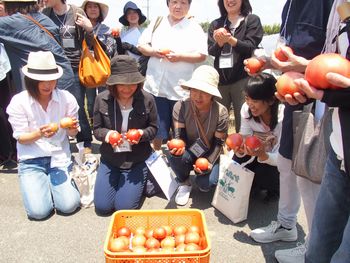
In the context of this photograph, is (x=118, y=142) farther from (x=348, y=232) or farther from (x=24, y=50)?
(x=348, y=232)

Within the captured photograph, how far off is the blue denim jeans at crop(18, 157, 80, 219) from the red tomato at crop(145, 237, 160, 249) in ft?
4.47

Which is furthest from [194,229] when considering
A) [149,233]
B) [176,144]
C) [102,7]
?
[102,7]

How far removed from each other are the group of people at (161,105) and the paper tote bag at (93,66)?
13 centimetres

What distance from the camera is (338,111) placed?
160 cm

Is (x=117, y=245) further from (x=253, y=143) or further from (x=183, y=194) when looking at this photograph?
(x=183, y=194)

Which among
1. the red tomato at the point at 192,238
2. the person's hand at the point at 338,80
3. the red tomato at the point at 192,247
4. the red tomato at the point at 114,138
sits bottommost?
the red tomato at the point at 192,238

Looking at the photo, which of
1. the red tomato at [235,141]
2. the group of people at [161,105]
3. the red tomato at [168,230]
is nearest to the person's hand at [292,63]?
the group of people at [161,105]

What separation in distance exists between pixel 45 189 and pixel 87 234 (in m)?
0.73

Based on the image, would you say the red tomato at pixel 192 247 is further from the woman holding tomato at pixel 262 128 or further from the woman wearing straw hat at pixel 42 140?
the woman wearing straw hat at pixel 42 140

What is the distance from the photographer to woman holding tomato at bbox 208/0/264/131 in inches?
153

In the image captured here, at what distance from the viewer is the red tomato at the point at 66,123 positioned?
11.5 ft

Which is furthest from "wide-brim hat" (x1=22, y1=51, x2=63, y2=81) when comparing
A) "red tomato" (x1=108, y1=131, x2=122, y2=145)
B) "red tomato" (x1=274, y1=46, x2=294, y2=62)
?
"red tomato" (x1=274, y1=46, x2=294, y2=62)

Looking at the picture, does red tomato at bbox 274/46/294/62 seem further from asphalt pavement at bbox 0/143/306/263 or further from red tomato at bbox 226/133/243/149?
asphalt pavement at bbox 0/143/306/263

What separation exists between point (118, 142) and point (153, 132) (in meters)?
0.41
